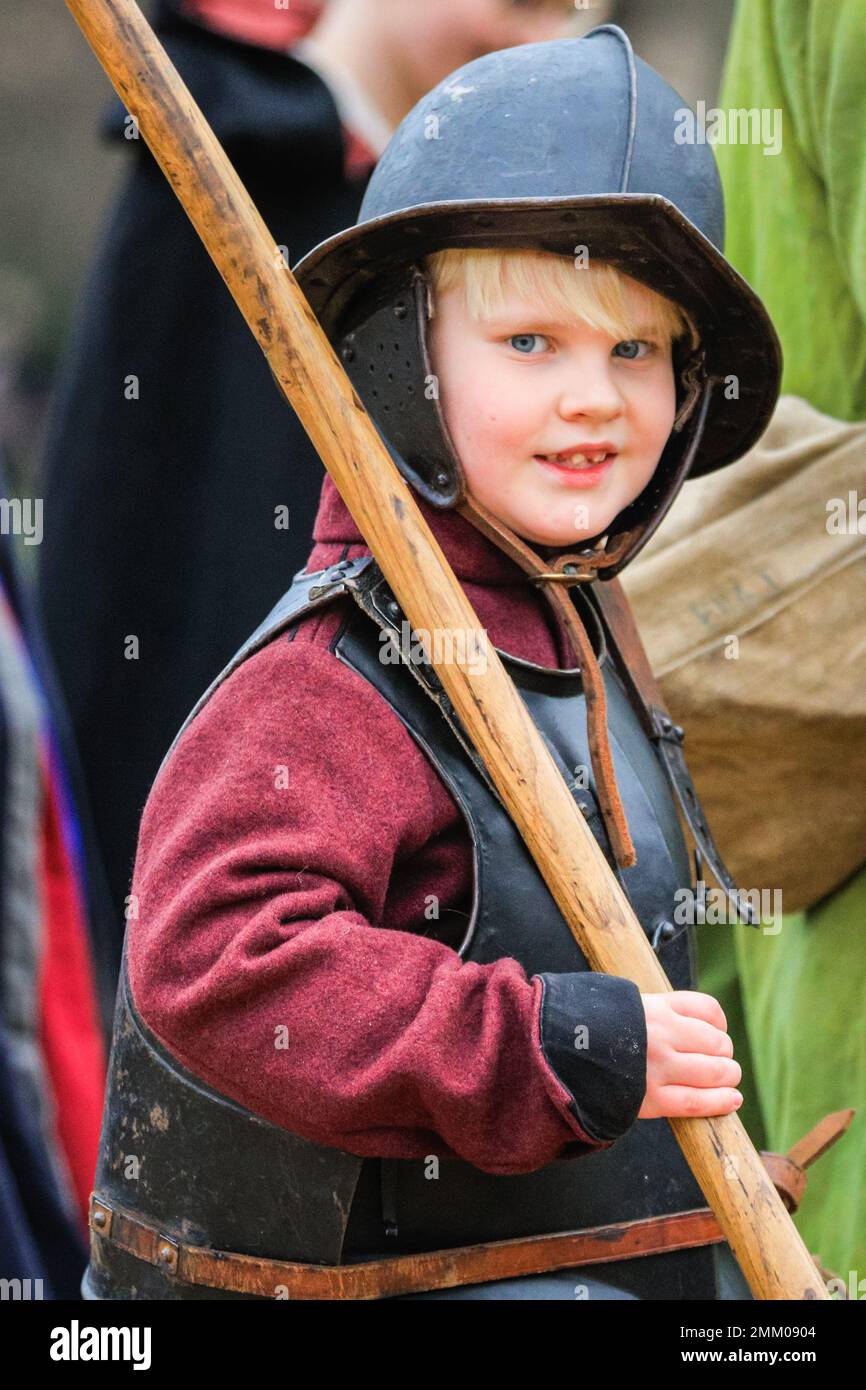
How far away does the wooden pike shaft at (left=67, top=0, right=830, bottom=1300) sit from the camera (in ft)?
4.61

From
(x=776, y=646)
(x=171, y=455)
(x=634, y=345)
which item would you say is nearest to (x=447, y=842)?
(x=634, y=345)

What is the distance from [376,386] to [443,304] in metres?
0.09

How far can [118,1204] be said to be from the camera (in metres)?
1.57

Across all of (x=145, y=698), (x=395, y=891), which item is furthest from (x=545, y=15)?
(x=395, y=891)

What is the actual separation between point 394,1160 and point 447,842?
0.25 metres

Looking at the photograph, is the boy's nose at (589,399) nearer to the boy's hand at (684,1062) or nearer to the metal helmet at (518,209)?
the metal helmet at (518,209)

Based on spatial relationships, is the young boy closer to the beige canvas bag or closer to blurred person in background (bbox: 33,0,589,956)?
the beige canvas bag

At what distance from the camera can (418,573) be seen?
1.45m

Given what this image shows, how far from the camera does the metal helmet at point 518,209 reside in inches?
58.7

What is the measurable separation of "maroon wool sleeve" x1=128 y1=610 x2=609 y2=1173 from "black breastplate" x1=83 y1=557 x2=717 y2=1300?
1.5 inches

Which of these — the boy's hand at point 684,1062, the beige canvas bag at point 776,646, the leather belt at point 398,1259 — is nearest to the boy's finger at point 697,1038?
the boy's hand at point 684,1062

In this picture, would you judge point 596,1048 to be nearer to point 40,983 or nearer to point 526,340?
point 526,340

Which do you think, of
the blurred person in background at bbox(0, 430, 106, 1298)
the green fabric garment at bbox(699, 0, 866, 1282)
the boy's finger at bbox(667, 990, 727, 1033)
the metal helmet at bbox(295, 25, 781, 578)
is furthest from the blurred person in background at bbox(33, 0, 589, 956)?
the boy's finger at bbox(667, 990, 727, 1033)
